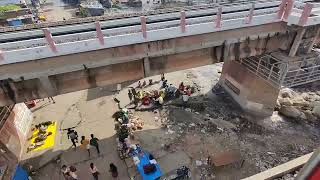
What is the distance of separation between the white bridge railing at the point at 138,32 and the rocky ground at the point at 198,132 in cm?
667

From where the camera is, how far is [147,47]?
10945mm

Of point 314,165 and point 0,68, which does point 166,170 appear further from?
point 314,165

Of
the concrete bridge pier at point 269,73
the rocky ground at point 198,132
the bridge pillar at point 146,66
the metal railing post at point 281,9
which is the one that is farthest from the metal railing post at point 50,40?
the metal railing post at point 281,9

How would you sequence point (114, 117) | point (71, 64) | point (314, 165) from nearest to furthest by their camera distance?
point (314, 165) → point (71, 64) → point (114, 117)

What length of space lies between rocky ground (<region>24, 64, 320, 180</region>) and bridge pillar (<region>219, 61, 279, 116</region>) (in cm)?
68

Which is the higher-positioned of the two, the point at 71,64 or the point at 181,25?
the point at 181,25

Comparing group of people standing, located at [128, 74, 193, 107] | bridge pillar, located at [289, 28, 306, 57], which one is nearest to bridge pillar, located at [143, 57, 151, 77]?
group of people standing, located at [128, 74, 193, 107]

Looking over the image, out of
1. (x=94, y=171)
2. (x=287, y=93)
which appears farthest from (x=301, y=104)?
(x=94, y=171)

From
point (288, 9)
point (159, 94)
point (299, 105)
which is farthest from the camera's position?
point (159, 94)

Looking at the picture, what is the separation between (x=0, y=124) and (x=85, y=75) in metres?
5.95

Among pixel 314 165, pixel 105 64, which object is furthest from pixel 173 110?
pixel 314 165

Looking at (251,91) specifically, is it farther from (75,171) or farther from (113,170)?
(75,171)

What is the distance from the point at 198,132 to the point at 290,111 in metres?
6.87

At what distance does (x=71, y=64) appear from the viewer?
9953mm
